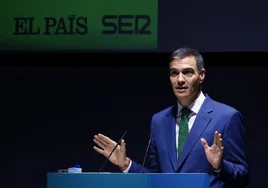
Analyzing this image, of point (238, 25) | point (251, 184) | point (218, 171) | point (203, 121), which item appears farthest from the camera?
point (251, 184)

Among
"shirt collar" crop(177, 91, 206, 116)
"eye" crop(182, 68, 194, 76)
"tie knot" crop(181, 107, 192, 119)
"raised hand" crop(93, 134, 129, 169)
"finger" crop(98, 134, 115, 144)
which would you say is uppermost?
"eye" crop(182, 68, 194, 76)

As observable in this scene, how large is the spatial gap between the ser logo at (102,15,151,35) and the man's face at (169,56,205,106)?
1.85m

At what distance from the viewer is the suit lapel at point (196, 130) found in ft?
11.2

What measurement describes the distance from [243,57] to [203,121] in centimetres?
223

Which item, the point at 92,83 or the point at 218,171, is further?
the point at 92,83

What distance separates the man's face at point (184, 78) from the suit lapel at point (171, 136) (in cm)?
9

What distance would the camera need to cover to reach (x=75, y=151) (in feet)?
19.7

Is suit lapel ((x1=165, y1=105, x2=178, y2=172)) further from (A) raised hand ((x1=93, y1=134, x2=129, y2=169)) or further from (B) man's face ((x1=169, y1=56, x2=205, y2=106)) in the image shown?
(A) raised hand ((x1=93, y1=134, x2=129, y2=169))

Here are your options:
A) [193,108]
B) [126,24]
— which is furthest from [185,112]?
[126,24]

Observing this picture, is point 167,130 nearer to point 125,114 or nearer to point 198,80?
point 198,80

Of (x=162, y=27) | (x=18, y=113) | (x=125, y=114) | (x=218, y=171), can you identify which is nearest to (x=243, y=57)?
(x=162, y=27)

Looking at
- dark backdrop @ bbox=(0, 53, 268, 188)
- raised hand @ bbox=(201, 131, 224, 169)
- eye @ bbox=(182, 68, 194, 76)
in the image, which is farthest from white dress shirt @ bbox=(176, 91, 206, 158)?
dark backdrop @ bbox=(0, 53, 268, 188)

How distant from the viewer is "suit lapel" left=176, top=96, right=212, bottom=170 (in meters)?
3.40

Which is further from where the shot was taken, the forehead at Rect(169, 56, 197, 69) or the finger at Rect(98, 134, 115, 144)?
the forehead at Rect(169, 56, 197, 69)
